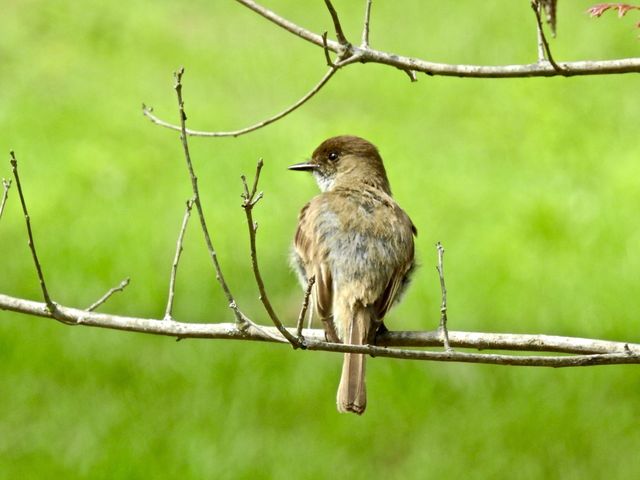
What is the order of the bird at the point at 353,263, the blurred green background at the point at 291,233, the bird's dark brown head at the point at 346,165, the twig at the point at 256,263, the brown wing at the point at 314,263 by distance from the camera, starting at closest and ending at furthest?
1. the twig at the point at 256,263
2. the bird at the point at 353,263
3. the brown wing at the point at 314,263
4. the bird's dark brown head at the point at 346,165
5. the blurred green background at the point at 291,233

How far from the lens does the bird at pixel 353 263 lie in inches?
235

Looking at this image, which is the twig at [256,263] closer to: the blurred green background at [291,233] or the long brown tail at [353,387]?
the long brown tail at [353,387]

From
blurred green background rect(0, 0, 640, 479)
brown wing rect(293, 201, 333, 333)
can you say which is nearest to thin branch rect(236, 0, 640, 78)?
brown wing rect(293, 201, 333, 333)

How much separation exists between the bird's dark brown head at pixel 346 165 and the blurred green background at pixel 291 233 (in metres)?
1.74

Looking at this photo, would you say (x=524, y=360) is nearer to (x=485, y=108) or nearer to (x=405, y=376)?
(x=405, y=376)

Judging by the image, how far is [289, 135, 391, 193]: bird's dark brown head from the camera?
7363 millimetres

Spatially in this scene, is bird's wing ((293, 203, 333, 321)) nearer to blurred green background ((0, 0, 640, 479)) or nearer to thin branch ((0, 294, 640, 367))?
thin branch ((0, 294, 640, 367))

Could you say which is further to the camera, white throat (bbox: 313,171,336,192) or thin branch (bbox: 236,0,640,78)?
white throat (bbox: 313,171,336,192)

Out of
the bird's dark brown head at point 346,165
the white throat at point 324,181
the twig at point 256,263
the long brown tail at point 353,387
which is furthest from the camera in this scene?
the white throat at point 324,181

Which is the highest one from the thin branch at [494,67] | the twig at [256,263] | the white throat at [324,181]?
the white throat at [324,181]

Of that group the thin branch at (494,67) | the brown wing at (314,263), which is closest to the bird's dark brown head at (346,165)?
the brown wing at (314,263)

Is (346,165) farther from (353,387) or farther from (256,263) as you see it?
(256,263)

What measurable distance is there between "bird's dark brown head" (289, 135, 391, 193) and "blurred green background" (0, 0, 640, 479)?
174 cm

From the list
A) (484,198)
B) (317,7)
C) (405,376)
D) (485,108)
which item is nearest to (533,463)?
(405,376)
